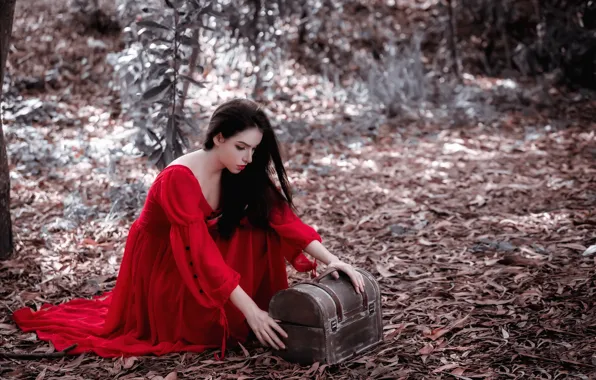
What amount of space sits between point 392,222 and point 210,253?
2.09m

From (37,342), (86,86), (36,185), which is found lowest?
(37,342)

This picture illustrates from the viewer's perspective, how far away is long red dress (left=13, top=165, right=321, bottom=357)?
2826 mm

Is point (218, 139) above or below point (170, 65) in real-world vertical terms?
below

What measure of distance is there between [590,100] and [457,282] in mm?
4738

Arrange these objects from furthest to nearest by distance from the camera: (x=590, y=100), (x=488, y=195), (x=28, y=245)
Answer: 1. (x=590, y=100)
2. (x=488, y=195)
3. (x=28, y=245)

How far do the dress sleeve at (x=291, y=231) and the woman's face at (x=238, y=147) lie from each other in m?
0.27

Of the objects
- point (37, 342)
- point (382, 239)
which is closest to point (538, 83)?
point (382, 239)

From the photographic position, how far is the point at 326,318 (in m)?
2.67

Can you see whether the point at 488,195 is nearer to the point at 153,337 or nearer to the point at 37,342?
the point at 153,337

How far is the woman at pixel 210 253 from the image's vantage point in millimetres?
2820

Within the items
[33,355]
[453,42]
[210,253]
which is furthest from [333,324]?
[453,42]

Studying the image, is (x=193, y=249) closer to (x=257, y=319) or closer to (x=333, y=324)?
(x=257, y=319)

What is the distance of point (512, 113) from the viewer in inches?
288

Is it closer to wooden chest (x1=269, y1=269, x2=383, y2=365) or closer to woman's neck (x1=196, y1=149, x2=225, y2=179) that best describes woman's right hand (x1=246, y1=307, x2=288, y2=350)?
wooden chest (x1=269, y1=269, x2=383, y2=365)
